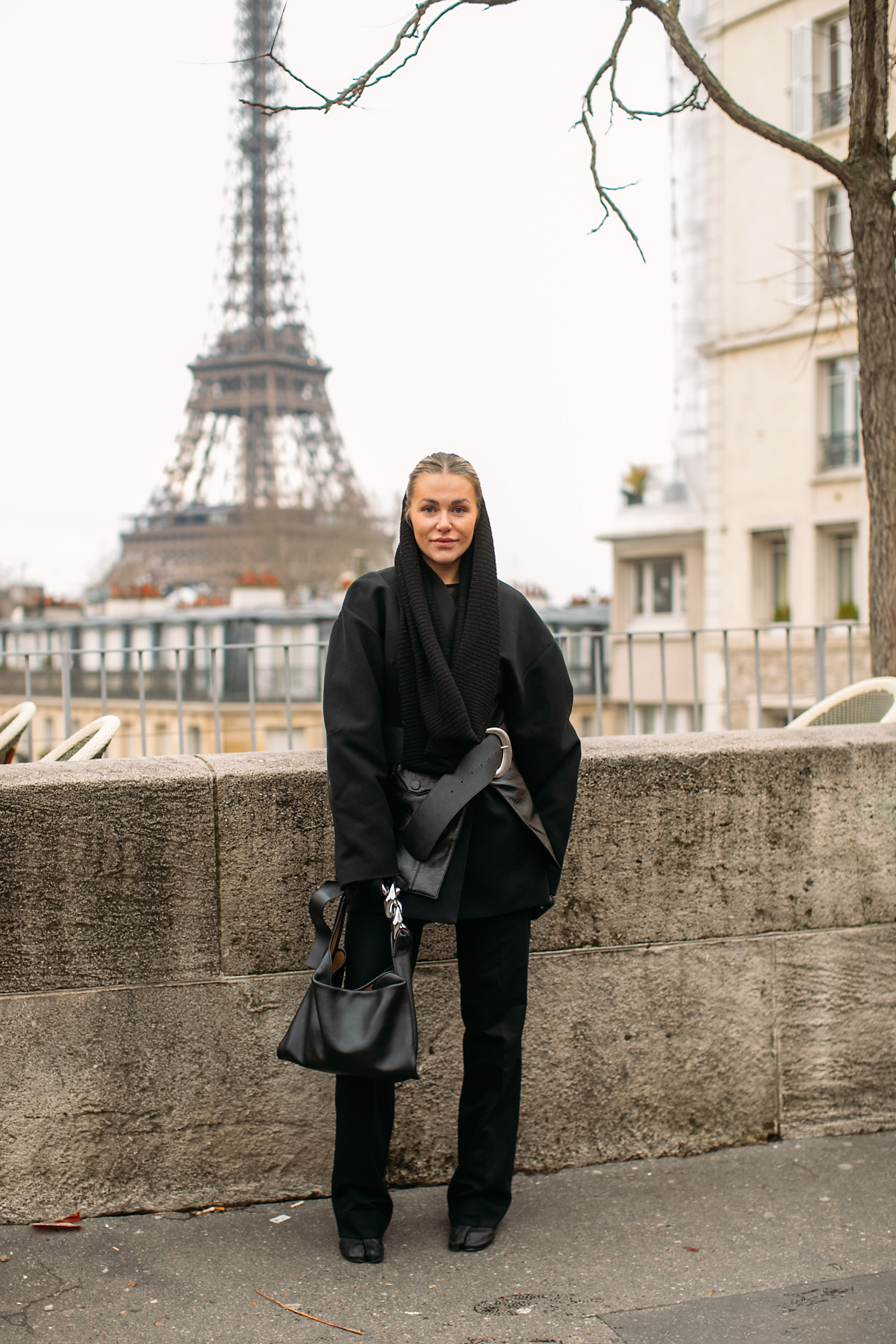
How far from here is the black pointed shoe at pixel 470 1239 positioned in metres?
3.28

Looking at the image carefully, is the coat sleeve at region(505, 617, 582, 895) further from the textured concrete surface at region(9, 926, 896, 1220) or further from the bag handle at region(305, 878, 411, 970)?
the textured concrete surface at region(9, 926, 896, 1220)

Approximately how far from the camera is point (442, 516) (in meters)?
3.24

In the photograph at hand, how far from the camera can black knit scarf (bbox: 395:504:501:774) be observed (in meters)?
3.13

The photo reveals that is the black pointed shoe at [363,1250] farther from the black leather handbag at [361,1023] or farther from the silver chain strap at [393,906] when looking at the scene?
the silver chain strap at [393,906]

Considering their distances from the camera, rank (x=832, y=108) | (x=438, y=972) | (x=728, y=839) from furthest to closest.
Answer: (x=832, y=108), (x=728, y=839), (x=438, y=972)

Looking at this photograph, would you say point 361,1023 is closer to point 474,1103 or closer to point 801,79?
point 474,1103

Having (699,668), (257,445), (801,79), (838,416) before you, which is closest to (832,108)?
(801,79)

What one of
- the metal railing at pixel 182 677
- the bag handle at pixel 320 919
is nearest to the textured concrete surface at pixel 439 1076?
the bag handle at pixel 320 919

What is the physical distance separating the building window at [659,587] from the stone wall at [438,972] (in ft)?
103

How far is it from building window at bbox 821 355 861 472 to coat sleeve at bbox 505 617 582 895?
87.3 feet

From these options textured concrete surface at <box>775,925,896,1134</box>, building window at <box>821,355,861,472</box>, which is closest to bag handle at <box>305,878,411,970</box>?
textured concrete surface at <box>775,925,896,1134</box>

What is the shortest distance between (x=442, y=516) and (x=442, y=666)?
0.39 metres

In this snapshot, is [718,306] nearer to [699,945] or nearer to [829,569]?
[829,569]

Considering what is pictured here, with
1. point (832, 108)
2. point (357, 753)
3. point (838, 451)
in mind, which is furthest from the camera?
point (838, 451)
